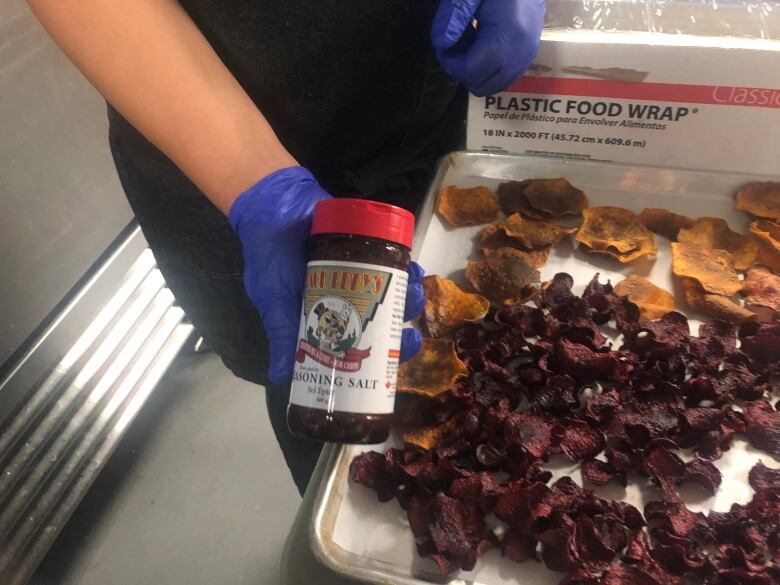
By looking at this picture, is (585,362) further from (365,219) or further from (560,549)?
(365,219)

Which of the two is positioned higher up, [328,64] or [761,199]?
[328,64]

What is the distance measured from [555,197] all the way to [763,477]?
0.43 metres

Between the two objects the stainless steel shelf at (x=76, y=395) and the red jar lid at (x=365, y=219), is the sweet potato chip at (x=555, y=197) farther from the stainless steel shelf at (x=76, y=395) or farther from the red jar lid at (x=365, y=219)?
the stainless steel shelf at (x=76, y=395)

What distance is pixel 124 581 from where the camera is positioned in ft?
4.36

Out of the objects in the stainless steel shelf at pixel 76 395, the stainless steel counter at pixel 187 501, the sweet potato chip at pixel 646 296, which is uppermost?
the sweet potato chip at pixel 646 296

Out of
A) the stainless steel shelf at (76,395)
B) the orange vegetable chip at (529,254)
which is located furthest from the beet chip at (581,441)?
the stainless steel shelf at (76,395)

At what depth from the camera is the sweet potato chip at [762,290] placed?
29.9 inches

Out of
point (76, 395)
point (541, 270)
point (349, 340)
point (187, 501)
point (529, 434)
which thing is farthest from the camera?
point (187, 501)

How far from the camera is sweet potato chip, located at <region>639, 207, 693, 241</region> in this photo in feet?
2.80

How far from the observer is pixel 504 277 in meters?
0.79

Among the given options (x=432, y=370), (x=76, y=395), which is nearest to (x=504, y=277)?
(x=432, y=370)

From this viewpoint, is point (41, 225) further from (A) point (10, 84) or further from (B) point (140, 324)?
(B) point (140, 324)

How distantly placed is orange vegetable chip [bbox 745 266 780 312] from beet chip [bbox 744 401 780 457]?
0.16m

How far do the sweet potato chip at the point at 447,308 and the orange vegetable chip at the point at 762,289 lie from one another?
12.8 inches
